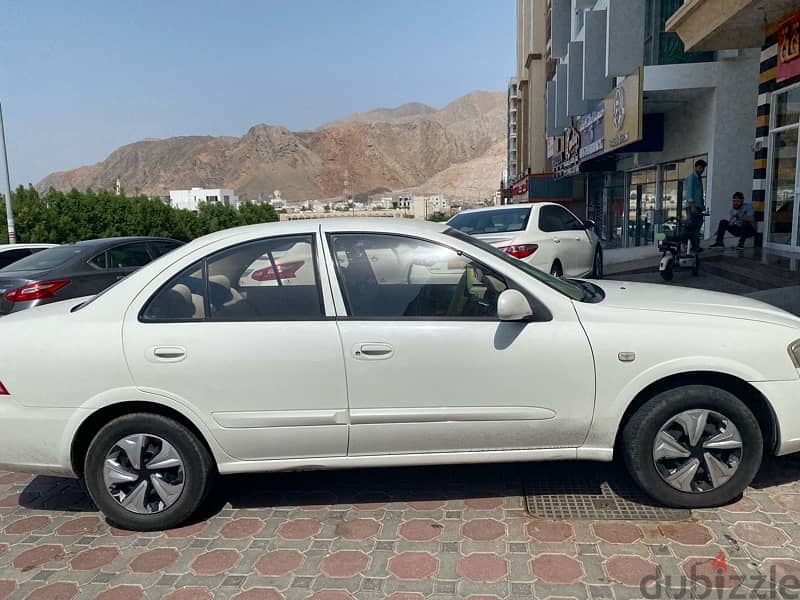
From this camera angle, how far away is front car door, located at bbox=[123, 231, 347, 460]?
10.9 ft

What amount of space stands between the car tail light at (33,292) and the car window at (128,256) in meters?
0.99

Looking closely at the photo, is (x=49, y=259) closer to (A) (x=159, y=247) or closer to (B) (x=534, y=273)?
(A) (x=159, y=247)

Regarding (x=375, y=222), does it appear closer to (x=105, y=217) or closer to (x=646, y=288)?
(x=646, y=288)

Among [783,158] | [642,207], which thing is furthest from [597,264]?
[642,207]

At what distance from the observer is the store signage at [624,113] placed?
15.1 meters

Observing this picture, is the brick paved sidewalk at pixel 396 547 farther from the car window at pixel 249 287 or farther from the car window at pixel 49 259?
the car window at pixel 49 259

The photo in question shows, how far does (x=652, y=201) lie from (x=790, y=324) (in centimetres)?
1905

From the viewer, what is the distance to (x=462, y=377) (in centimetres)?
334

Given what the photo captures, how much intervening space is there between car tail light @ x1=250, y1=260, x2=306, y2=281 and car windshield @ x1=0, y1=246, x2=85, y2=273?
18.6 feet

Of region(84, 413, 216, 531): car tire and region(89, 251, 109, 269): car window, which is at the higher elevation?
region(89, 251, 109, 269): car window

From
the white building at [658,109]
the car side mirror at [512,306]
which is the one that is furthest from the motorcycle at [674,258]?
the car side mirror at [512,306]

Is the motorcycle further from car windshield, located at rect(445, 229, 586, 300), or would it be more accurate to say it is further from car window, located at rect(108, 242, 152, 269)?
car window, located at rect(108, 242, 152, 269)

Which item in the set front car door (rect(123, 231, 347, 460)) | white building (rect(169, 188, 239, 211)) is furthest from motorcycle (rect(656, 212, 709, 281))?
white building (rect(169, 188, 239, 211))

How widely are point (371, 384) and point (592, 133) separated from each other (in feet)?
69.0
